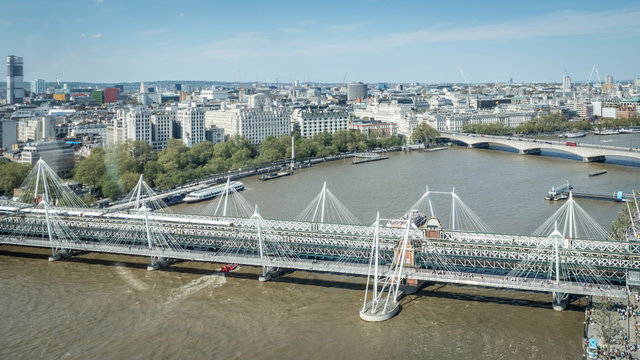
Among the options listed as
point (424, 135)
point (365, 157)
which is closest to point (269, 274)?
point (365, 157)

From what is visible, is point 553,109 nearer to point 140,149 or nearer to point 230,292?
point 140,149

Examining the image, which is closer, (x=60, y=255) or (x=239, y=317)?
(x=239, y=317)

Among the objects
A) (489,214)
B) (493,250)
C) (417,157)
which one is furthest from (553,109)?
(493,250)

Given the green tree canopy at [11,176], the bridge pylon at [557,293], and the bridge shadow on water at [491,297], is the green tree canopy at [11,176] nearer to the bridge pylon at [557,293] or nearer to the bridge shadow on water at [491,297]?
the bridge shadow on water at [491,297]

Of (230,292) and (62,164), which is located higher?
(62,164)

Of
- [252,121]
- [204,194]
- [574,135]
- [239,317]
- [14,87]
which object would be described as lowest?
[239,317]

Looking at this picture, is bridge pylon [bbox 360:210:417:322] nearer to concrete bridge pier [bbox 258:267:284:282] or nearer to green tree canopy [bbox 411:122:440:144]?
concrete bridge pier [bbox 258:267:284:282]

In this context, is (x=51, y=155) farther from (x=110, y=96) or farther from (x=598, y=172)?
(x=110, y=96)
